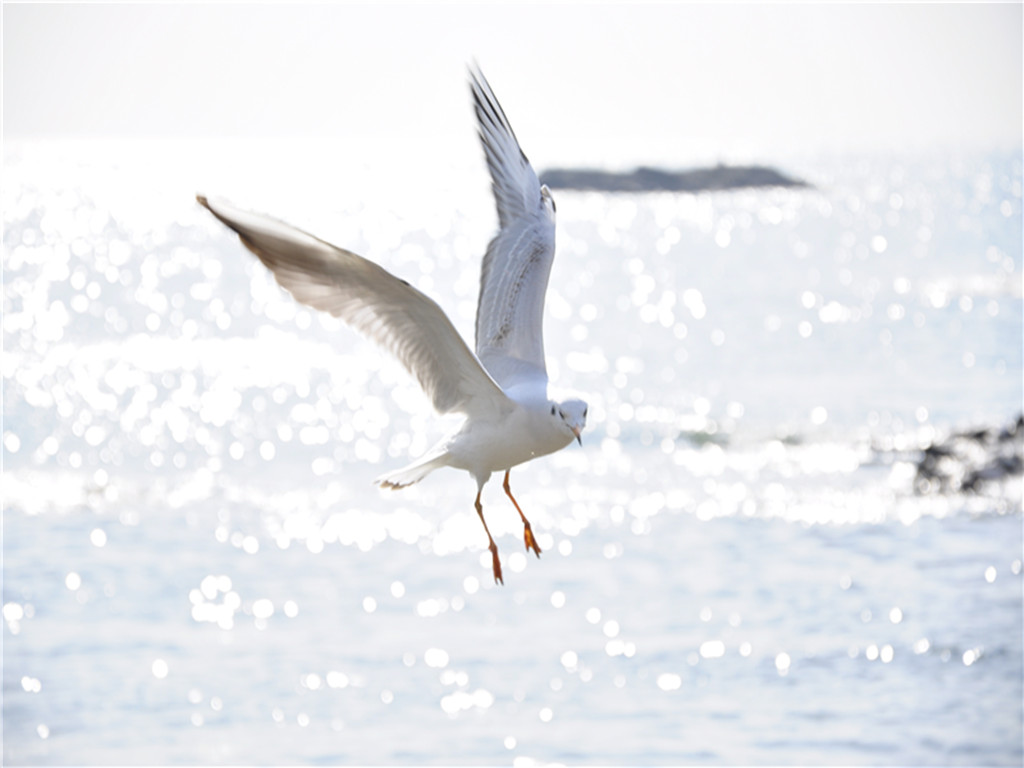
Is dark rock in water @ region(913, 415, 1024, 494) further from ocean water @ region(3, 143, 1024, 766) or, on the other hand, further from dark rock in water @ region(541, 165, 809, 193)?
dark rock in water @ region(541, 165, 809, 193)

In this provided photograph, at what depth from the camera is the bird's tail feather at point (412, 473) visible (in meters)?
7.13

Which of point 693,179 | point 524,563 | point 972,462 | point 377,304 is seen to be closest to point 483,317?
→ point 377,304

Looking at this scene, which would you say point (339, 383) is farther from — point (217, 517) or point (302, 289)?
point (302, 289)

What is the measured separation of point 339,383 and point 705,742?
79.1ft

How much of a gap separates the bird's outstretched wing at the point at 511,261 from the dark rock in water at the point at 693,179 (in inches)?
5956

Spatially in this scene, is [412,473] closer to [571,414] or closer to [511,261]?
[571,414]

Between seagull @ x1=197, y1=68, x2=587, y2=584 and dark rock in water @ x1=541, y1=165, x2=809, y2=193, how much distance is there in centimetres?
15147

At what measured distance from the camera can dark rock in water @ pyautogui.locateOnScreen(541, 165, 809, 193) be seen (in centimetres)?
16350

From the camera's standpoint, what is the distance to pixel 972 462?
2586 cm

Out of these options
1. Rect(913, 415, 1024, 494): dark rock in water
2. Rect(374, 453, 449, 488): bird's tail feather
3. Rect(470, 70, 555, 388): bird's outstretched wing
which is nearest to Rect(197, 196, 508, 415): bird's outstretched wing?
Rect(374, 453, 449, 488): bird's tail feather

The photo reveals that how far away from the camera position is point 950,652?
60.0ft

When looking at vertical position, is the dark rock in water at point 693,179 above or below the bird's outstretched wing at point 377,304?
above

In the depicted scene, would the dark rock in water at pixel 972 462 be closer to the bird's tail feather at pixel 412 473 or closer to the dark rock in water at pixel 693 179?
the bird's tail feather at pixel 412 473

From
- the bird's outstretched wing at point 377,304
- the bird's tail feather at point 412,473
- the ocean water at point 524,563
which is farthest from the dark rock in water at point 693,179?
the bird's outstretched wing at point 377,304
